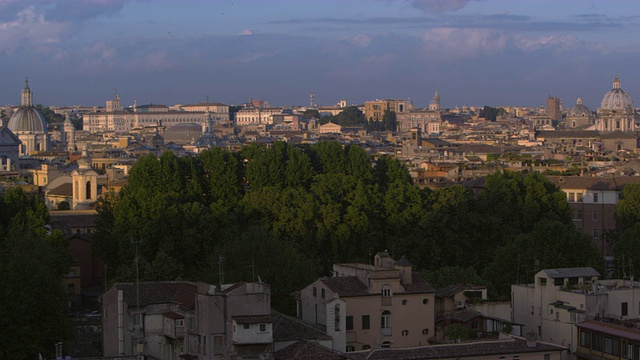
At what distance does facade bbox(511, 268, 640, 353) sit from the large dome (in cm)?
10303

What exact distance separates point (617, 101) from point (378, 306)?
12251 cm

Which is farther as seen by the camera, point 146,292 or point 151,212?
point 151,212

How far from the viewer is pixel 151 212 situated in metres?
39.1

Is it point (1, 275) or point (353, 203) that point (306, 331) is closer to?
point (1, 275)

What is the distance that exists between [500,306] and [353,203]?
52.8 ft

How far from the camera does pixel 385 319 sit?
24.0 meters

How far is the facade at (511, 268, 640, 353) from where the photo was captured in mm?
23516

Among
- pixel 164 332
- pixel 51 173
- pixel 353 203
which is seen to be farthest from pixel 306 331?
pixel 51 173

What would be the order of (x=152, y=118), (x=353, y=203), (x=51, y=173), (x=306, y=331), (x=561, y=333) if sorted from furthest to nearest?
(x=152, y=118) < (x=51, y=173) < (x=353, y=203) < (x=561, y=333) < (x=306, y=331)

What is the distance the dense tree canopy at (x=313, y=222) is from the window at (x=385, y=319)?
20.8ft

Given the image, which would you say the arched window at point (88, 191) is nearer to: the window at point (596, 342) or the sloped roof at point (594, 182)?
the sloped roof at point (594, 182)

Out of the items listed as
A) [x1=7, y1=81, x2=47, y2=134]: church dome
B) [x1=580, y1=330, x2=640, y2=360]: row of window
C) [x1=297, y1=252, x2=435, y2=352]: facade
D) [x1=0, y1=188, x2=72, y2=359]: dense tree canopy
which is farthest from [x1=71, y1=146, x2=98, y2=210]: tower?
[x1=7, y1=81, x2=47, y2=134]: church dome

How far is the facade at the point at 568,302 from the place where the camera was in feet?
77.2

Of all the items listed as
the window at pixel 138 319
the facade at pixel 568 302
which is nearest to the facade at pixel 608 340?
the facade at pixel 568 302
